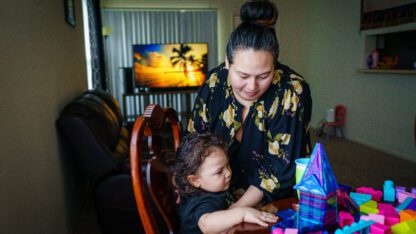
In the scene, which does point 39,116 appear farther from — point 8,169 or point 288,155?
point 288,155

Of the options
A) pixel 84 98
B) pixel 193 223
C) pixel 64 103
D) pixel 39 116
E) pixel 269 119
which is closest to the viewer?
pixel 193 223

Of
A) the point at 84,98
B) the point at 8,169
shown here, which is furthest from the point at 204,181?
the point at 84,98

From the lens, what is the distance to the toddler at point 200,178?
3.62ft

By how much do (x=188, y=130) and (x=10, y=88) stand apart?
780mm

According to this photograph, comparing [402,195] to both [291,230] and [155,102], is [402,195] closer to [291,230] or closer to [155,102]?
[291,230]

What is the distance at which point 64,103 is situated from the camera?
8.50 feet

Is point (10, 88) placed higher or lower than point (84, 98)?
higher

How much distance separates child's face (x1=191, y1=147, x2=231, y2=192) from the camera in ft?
3.79

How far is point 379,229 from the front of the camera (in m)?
0.85

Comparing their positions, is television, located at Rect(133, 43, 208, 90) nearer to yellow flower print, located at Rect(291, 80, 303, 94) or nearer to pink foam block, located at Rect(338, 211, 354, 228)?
yellow flower print, located at Rect(291, 80, 303, 94)

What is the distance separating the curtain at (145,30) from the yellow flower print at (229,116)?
17.9 ft

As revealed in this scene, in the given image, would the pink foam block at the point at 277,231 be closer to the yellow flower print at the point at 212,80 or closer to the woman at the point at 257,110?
the woman at the point at 257,110

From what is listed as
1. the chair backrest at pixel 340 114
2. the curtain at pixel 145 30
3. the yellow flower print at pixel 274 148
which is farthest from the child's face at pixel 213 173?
the curtain at pixel 145 30

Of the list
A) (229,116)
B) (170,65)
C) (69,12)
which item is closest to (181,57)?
(170,65)
